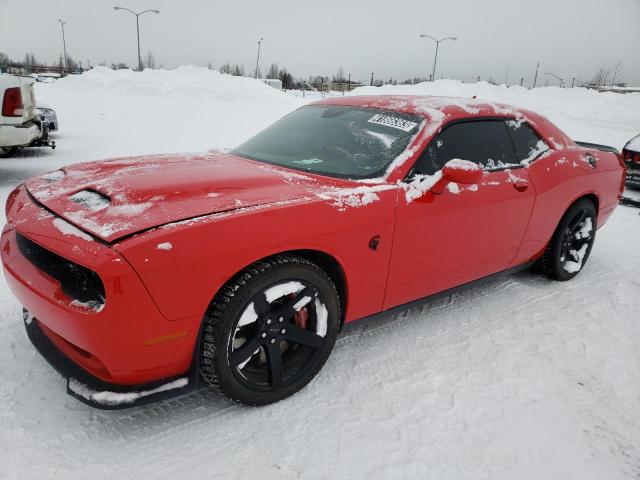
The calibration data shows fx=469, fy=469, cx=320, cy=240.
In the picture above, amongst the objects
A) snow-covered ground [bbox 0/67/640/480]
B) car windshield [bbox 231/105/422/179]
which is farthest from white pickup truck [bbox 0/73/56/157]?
car windshield [bbox 231/105/422/179]

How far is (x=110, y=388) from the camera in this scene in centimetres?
187

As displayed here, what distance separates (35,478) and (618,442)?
8.22 feet

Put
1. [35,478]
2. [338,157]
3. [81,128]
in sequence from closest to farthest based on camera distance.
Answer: [35,478]
[338,157]
[81,128]

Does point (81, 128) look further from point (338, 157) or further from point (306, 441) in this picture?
point (306, 441)

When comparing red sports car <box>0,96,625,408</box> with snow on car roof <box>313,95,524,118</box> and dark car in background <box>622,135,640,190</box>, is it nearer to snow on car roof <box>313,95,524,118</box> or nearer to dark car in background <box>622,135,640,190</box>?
snow on car roof <box>313,95,524,118</box>

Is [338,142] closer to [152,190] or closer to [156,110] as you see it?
[152,190]

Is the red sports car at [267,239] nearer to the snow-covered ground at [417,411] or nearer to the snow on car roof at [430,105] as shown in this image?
the snow on car roof at [430,105]

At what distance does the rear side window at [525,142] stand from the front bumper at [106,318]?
258cm

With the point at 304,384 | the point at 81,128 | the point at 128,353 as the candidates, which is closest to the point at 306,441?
the point at 304,384

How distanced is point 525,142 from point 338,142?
1.47 meters

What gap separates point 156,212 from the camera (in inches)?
75.6

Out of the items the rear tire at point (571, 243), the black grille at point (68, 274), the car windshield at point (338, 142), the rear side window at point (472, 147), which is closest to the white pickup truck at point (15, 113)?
the car windshield at point (338, 142)

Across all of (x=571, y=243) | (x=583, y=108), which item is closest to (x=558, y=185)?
(x=571, y=243)

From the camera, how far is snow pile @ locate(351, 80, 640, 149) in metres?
14.9
